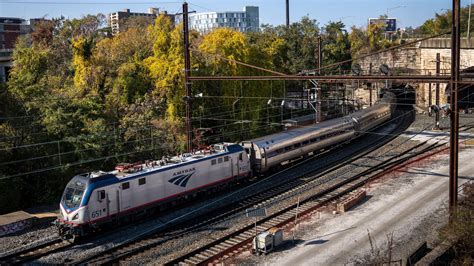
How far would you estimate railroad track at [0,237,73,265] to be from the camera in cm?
1642

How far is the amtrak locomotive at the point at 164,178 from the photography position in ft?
59.2

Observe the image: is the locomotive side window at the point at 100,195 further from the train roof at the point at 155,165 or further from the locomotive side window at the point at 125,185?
the locomotive side window at the point at 125,185

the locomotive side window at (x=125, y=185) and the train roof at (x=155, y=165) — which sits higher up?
the train roof at (x=155, y=165)

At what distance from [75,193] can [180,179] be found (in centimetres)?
488

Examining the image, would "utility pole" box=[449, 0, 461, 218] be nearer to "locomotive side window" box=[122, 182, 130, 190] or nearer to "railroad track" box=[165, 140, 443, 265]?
"railroad track" box=[165, 140, 443, 265]

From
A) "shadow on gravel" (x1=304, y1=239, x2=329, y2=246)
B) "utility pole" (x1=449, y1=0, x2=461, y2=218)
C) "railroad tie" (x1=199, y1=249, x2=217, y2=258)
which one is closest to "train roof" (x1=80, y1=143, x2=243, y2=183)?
"railroad tie" (x1=199, y1=249, x2=217, y2=258)

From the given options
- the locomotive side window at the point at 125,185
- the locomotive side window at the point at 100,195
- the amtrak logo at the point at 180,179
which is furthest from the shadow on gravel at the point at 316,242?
the locomotive side window at the point at 100,195

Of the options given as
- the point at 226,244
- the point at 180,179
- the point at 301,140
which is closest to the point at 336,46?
the point at 301,140

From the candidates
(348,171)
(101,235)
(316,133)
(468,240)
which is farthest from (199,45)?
(468,240)

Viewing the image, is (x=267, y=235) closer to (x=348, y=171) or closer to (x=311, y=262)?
(x=311, y=262)

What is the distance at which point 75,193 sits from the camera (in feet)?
59.7

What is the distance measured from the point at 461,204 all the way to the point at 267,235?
7.70 meters

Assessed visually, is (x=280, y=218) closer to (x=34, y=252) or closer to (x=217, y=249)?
(x=217, y=249)

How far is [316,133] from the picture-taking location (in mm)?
30703
